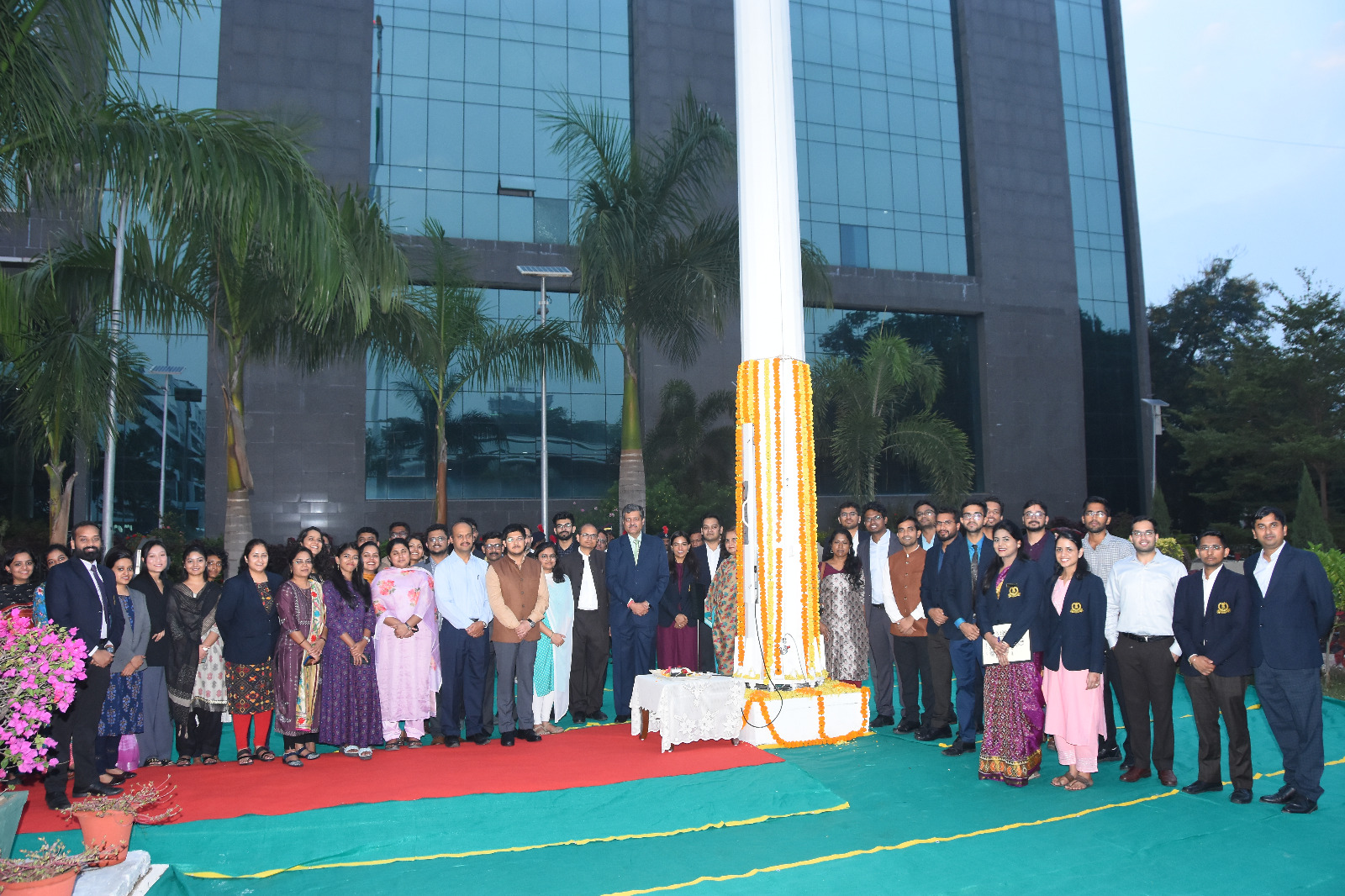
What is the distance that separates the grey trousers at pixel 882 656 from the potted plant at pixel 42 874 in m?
6.04

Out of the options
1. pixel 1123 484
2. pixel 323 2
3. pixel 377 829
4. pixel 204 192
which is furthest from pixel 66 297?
pixel 1123 484

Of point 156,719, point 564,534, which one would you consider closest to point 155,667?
point 156,719

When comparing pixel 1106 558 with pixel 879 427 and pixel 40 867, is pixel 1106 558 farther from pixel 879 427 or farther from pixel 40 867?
pixel 879 427

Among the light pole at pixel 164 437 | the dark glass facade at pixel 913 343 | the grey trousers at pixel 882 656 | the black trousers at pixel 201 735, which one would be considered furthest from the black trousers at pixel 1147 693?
the light pole at pixel 164 437

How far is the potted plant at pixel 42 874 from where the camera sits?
3.68 metres

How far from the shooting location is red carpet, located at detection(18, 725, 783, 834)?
19.0 ft

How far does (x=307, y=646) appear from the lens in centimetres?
691

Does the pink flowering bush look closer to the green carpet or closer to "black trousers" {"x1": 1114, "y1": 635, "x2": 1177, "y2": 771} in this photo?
the green carpet

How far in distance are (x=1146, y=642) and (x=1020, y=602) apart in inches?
32.6

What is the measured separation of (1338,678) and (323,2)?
21072mm

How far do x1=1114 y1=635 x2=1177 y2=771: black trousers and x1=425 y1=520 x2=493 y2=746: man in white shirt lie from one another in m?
4.65

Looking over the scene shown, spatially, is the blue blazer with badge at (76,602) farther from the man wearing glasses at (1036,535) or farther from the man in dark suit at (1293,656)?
the man in dark suit at (1293,656)

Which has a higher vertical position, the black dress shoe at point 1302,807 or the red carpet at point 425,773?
the red carpet at point 425,773

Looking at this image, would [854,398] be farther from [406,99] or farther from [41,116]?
[41,116]
